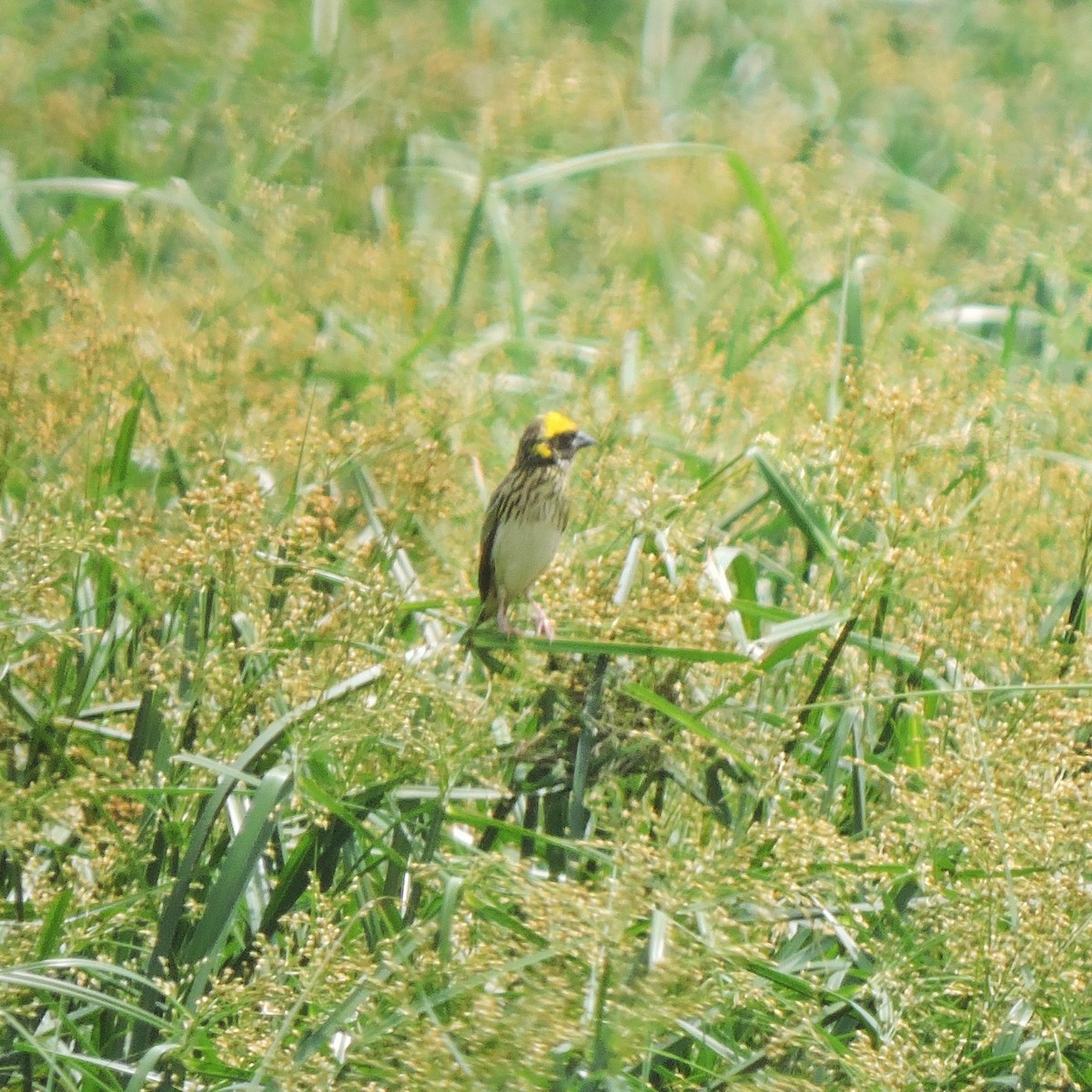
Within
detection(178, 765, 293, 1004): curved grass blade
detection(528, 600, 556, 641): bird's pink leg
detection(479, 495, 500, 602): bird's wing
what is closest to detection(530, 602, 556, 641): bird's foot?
detection(528, 600, 556, 641): bird's pink leg

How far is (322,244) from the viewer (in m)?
4.66

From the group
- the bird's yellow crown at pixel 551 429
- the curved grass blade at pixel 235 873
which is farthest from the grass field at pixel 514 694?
the bird's yellow crown at pixel 551 429

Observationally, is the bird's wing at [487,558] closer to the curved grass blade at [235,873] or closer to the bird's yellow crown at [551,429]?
the bird's yellow crown at [551,429]

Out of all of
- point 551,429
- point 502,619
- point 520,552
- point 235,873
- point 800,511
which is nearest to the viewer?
point 235,873

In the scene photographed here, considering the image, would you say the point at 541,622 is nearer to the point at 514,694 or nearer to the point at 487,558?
the point at 487,558

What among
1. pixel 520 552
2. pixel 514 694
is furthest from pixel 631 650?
pixel 520 552

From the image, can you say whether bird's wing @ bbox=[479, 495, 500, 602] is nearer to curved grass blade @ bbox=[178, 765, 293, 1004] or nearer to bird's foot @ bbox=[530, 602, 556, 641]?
bird's foot @ bbox=[530, 602, 556, 641]

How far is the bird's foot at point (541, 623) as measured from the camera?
308 centimetres

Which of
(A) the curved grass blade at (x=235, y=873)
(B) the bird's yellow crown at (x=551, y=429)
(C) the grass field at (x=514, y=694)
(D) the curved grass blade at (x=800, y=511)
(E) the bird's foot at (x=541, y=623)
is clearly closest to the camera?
(C) the grass field at (x=514, y=694)

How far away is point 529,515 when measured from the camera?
3816mm

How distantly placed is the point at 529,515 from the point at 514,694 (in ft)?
3.23

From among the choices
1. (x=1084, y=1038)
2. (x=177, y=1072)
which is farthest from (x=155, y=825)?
(x=1084, y=1038)

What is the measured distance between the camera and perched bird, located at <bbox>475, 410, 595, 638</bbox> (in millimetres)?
3715

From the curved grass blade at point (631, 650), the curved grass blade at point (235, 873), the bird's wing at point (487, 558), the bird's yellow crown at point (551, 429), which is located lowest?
the curved grass blade at point (235, 873)
